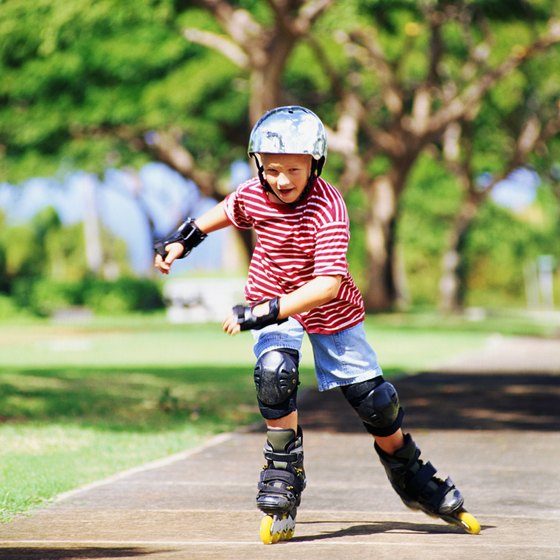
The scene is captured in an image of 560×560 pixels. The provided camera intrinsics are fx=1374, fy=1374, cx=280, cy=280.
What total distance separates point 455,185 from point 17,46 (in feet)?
111

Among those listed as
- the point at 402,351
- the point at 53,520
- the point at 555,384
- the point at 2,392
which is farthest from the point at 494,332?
the point at 53,520

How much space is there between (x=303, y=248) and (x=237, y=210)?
1.40 feet

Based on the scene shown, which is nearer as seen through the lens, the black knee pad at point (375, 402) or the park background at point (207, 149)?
the black knee pad at point (375, 402)

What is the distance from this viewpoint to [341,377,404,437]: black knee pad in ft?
19.1

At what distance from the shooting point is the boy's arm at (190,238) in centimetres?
600

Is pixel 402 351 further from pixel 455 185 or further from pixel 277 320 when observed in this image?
pixel 455 185

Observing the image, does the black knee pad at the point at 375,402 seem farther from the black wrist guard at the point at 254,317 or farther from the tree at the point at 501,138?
the tree at the point at 501,138

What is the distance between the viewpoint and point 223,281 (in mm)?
42719

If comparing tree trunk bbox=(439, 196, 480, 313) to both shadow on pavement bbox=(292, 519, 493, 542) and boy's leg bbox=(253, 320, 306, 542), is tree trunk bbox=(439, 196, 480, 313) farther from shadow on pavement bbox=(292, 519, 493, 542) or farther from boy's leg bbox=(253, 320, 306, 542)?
boy's leg bbox=(253, 320, 306, 542)

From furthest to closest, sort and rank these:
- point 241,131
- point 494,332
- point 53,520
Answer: point 241,131, point 494,332, point 53,520

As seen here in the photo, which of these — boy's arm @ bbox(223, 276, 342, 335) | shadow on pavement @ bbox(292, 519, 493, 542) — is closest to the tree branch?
shadow on pavement @ bbox(292, 519, 493, 542)

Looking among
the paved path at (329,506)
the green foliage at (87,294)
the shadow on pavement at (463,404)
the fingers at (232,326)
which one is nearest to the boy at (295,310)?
the fingers at (232,326)

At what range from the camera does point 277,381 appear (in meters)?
5.60

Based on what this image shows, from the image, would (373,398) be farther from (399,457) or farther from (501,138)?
(501,138)
